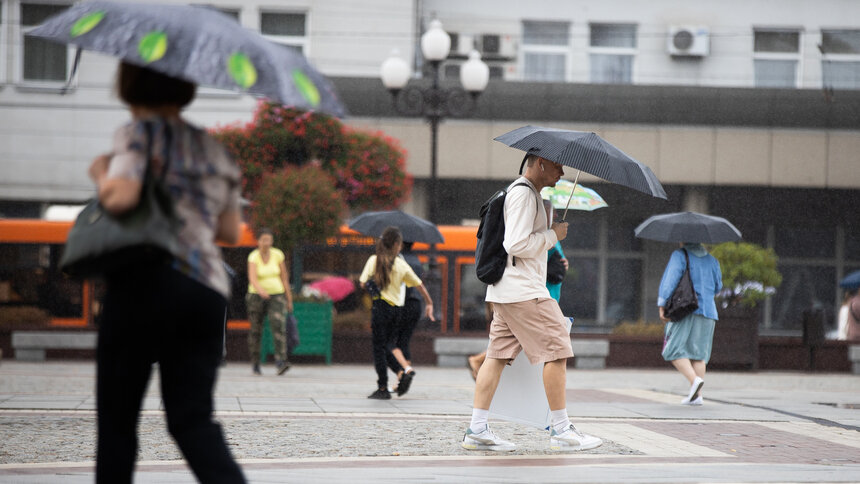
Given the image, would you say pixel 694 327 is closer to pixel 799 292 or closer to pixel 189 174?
pixel 189 174

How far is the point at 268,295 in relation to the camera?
14.4m

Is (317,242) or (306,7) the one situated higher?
(306,7)

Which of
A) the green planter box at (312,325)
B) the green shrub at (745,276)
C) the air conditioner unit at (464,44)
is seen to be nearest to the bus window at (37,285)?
the green planter box at (312,325)

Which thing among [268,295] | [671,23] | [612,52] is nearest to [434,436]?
[268,295]

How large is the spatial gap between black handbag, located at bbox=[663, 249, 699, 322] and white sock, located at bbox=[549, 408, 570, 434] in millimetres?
4591

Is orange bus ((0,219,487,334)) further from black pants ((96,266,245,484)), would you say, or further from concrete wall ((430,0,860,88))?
black pants ((96,266,245,484))

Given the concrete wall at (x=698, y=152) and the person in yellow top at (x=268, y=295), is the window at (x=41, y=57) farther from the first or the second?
the person in yellow top at (x=268, y=295)

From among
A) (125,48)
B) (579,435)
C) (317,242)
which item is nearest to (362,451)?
(579,435)

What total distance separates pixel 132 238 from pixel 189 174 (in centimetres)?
30

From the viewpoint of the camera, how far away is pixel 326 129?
2116 cm

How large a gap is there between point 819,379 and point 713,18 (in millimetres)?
12463

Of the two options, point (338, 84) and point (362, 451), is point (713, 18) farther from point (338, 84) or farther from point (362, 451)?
point (362, 451)

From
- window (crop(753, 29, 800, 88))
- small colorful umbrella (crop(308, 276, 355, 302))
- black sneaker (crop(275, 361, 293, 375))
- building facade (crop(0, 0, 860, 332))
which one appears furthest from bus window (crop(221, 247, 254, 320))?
window (crop(753, 29, 800, 88))

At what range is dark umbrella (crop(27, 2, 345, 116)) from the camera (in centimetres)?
345
